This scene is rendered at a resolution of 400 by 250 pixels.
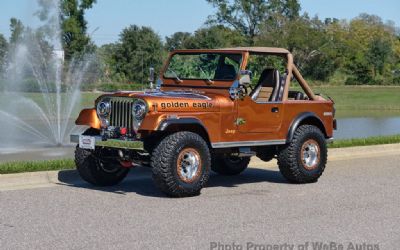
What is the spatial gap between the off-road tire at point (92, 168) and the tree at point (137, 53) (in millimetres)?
45238

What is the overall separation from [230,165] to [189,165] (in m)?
→ 2.40

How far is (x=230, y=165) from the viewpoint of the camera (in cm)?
1184

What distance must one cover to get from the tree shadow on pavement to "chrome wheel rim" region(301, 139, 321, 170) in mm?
463

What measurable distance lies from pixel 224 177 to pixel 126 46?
163 ft

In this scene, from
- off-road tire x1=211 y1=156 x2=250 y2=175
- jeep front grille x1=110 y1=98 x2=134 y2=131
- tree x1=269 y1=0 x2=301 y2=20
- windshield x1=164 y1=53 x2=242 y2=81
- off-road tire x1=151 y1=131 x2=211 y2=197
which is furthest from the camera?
tree x1=269 y1=0 x2=301 y2=20

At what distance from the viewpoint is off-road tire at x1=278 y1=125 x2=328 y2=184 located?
1080cm

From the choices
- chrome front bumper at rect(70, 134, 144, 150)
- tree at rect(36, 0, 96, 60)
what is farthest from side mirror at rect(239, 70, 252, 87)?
tree at rect(36, 0, 96, 60)

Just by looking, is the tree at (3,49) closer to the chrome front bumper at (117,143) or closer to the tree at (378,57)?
the tree at (378,57)

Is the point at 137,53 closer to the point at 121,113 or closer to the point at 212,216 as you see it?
the point at 121,113

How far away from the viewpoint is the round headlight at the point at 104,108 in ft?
32.5

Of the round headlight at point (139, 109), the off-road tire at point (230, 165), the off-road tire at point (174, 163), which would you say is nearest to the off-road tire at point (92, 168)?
the round headlight at point (139, 109)

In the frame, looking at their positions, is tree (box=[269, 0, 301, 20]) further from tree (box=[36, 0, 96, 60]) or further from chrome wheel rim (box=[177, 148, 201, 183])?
chrome wheel rim (box=[177, 148, 201, 183])

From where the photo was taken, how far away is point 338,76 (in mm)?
70625

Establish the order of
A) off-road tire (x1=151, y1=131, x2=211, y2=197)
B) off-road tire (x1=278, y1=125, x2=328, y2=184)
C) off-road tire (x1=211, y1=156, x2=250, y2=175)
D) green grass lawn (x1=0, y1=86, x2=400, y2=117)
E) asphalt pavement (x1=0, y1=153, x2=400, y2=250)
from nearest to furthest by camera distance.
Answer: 1. asphalt pavement (x1=0, y1=153, x2=400, y2=250)
2. off-road tire (x1=151, y1=131, x2=211, y2=197)
3. off-road tire (x1=278, y1=125, x2=328, y2=184)
4. off-road tire (x1=211, y1=156, x2=250, y2=175)
5. green grass lawn (x1=0, y1=86, x2=400, y2=117)
